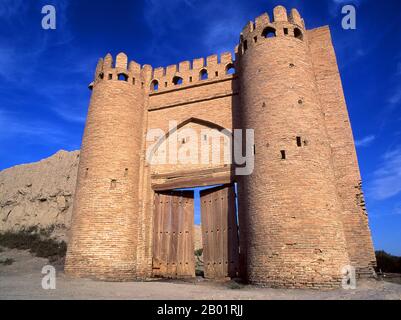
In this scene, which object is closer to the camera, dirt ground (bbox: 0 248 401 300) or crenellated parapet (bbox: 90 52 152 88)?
dirt ground (bbox: 0 248 401 300)

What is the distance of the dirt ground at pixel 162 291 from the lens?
265 inches

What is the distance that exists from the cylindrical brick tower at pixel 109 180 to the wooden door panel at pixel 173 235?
3.19 ft

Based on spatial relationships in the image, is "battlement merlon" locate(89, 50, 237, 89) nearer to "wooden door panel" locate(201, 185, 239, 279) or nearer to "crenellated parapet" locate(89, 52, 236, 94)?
"crenellated parapet" locate(89, 52, 236, 94)

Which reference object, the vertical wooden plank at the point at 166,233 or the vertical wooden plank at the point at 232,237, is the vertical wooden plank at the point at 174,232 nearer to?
the vertical wooden plank at the point at 166,233

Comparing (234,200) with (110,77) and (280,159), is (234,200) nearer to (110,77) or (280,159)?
(280,159)

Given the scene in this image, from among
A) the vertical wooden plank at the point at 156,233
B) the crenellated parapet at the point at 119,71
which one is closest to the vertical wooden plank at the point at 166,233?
the vertical wooden plank at the point at 156,233

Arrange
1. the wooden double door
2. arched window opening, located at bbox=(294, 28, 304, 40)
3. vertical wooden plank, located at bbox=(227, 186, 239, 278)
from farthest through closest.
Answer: arched window opening, located at bbox=(294, 28, 304, 40) < the wooden double door < vertical wooden plank, located at bbox=(227, 186, 239, 278)

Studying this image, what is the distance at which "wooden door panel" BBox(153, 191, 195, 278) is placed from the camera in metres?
12.6

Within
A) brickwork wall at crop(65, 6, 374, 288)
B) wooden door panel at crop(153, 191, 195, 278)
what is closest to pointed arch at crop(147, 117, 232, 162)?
A: brickwork wall at crop(65, 6, 374, 288)

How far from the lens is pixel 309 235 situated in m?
9.31

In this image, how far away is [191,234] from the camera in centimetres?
1306

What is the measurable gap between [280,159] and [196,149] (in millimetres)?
4151
